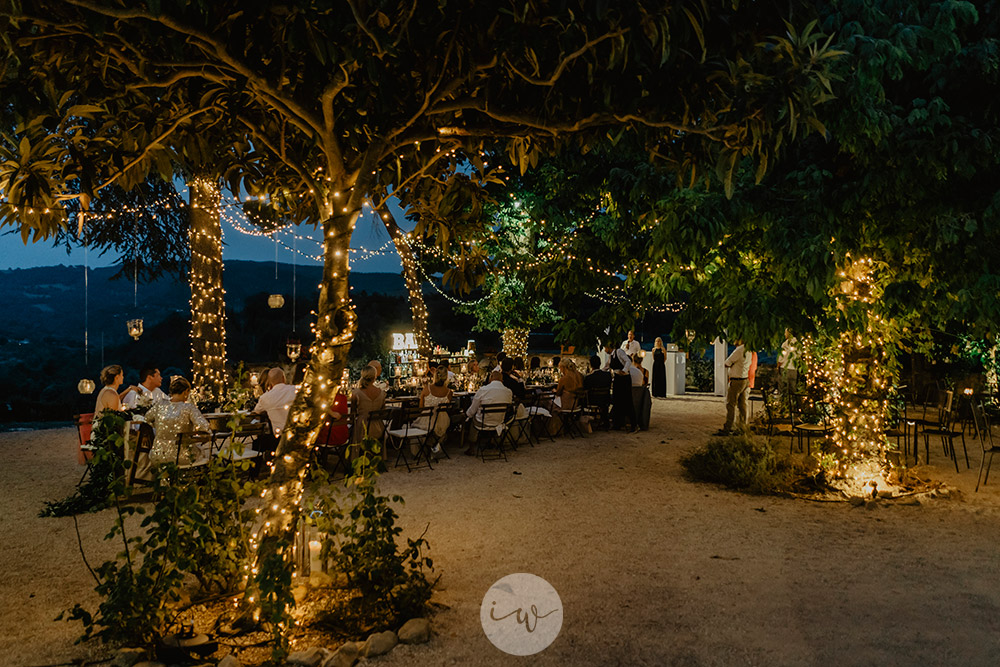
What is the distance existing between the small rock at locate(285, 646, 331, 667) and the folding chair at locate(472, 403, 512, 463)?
590 cm

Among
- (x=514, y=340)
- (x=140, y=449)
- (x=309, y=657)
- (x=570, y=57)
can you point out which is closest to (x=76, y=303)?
(x=514, y=340)

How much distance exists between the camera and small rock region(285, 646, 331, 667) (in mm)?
3299

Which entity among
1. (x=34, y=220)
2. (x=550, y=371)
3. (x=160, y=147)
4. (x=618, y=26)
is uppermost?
(x=618, y=26)

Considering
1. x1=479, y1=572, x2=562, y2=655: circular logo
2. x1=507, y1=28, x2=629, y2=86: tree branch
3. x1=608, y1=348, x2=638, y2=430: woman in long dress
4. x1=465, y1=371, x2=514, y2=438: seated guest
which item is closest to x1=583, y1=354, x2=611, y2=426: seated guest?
x1=608, y1=348, x2=638, y2=430: woman in long dress

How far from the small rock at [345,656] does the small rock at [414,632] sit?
264 mm

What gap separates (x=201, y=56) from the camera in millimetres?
3559

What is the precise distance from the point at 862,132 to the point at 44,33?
5.48m

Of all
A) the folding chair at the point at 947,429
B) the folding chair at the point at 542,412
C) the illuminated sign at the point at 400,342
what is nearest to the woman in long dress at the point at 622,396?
the folding chair at the point at 542,412

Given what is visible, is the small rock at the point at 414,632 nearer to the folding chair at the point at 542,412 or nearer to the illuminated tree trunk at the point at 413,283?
the folding chair at the point at 542,412

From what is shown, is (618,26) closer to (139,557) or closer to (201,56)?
(201,56)

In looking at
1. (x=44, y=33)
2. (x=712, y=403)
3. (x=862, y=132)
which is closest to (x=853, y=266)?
(x=862, y=132)

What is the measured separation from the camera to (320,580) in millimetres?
4242

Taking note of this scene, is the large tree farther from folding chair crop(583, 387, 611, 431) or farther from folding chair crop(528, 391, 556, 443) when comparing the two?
folding chair crop(583, 387, 611, 431)

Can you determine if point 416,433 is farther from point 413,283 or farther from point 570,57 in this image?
point 413,283
